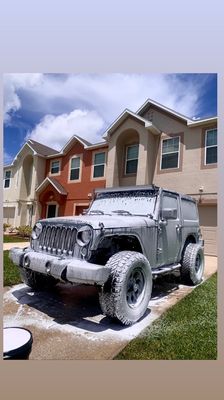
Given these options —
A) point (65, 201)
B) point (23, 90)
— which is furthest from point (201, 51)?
point (65, 201)

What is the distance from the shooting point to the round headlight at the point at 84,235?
108 inches

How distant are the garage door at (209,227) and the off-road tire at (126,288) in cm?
118

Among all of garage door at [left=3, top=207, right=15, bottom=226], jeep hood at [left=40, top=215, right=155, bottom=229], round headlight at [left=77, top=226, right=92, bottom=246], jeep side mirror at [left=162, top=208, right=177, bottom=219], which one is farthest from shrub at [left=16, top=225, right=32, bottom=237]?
jeep side mirror at [left=162, top=208, right=177, bottom=219]

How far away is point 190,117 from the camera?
3975 millimetres

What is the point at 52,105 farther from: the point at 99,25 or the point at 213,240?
the point at 213,240

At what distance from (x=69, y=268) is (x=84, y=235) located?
1.16ft

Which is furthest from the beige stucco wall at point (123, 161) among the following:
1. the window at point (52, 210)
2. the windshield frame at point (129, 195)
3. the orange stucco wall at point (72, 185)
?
the window at point (52, 210)

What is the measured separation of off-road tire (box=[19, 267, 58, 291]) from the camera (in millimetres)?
3553

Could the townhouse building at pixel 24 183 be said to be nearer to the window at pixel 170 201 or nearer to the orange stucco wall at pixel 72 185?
the orange stucco wall at pixel 72 185

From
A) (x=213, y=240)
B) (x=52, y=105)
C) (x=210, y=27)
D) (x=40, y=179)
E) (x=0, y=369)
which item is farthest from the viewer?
(x=40, y=179)

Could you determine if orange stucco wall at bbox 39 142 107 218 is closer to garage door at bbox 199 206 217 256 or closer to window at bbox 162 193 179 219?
window at bbox 162 193 179 219

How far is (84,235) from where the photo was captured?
2777 mm

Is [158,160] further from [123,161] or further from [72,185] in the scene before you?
[72,185]

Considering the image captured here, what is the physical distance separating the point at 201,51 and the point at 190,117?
3.35 ft
